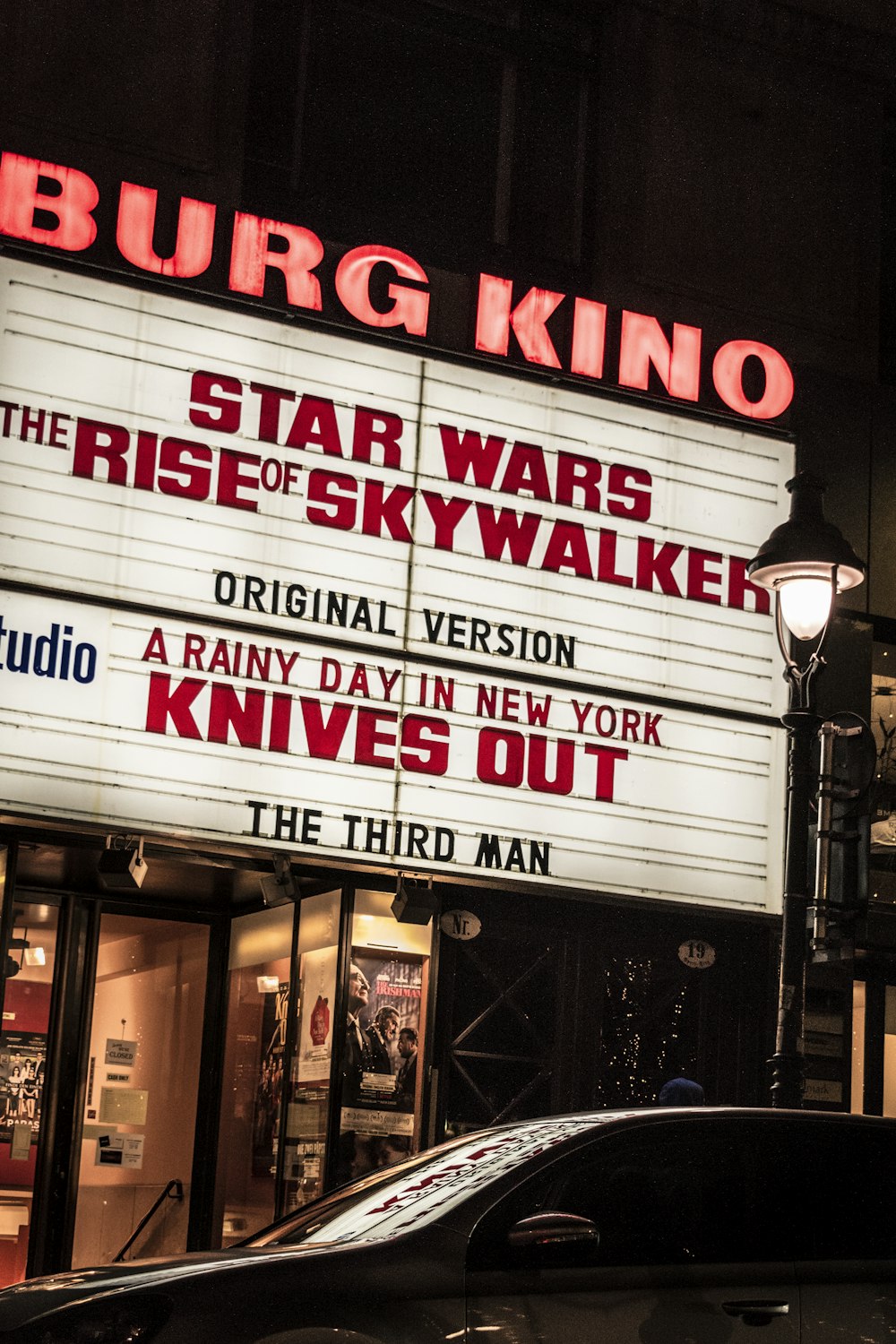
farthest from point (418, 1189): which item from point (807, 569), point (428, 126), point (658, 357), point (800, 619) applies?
point (428, 126)

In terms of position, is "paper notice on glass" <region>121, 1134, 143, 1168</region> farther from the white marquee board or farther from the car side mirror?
the car side mirror

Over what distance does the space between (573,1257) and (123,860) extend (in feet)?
20.4

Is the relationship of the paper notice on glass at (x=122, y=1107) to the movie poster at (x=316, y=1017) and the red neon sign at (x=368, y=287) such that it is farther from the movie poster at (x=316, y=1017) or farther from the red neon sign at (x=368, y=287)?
the red neon sign at (x=368, y=287)

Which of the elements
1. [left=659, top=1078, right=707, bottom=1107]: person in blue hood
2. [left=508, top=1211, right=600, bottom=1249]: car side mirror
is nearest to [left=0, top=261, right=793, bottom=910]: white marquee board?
[left=659, top=1078, right=707, bottom=1107]: person in blue hood

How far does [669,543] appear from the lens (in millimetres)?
13648

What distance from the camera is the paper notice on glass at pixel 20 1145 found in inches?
534

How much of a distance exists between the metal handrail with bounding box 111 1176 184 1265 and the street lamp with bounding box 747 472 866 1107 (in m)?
5.90

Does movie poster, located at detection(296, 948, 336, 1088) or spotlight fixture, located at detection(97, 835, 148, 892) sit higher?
spotlight fixture, located at detection(97, 835, 148, 892)

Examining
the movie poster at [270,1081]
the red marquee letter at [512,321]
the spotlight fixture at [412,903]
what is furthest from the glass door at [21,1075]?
the red marquee letter at [512,321]

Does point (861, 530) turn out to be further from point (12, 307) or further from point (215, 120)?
point (12, 307)

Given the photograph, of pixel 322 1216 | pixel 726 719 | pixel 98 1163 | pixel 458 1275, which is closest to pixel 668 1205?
pixel 458 1275

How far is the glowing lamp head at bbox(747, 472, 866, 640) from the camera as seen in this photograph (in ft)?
34.5

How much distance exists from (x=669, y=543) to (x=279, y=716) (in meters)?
3.50

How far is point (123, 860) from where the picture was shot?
1161 centimetres
